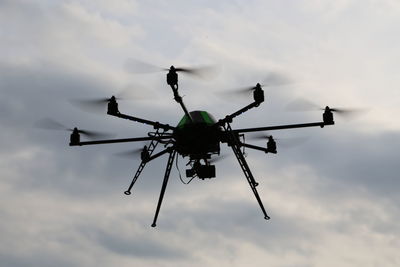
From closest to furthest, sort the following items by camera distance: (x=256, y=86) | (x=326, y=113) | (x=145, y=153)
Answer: (x=256, y=86) → (x=326, y=113) → (x=145, y=153)

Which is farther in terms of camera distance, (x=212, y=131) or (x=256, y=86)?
(x=212, y=131)

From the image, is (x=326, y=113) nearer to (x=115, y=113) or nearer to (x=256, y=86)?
(x=256, y=86)

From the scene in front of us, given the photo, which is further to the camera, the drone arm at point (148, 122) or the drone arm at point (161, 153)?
the drone arm at point (161, 153)

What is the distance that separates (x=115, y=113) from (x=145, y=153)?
220 inches

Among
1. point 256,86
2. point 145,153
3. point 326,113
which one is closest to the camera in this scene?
point 256,86

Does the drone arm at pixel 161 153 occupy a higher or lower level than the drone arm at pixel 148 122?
lower

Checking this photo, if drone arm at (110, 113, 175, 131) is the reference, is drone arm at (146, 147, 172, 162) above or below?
below

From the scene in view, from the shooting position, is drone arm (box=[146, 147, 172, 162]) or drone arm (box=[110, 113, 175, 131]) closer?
drone arm (box=[110, 113, 175, 131])

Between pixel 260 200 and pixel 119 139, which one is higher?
pixel 119 139

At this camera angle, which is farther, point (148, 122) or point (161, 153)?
point (161, 153)

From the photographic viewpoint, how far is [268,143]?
4447cm

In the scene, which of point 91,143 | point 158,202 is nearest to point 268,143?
point 158,202

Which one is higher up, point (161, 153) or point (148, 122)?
point (148, 122)

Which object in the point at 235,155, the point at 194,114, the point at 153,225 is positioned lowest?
the point at 153,225
